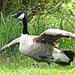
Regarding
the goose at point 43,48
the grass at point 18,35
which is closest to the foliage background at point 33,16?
the grass at point 18,35

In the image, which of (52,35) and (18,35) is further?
(18,35)

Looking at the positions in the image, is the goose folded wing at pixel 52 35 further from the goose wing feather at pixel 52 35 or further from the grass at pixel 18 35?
the grass at pixel 18 35

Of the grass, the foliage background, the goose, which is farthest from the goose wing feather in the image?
the foliage background

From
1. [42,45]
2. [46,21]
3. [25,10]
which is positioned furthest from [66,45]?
[42,45]

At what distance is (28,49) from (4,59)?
63.0 inches

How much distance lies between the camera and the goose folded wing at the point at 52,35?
5.59 meters

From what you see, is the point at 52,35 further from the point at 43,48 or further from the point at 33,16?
the point at 33,16

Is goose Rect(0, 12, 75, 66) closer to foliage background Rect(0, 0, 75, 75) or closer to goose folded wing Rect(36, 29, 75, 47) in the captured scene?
goose folded wing Rect(36, 29, 75, 47)

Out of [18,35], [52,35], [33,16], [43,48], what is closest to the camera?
[52,35]

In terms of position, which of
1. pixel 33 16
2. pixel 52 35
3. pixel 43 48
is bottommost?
pixel 43 48

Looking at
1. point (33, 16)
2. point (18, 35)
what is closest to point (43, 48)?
point (18, 35)

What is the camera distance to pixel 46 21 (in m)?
8.86

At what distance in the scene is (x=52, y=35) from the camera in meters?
5.96

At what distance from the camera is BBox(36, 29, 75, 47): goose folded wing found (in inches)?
220
